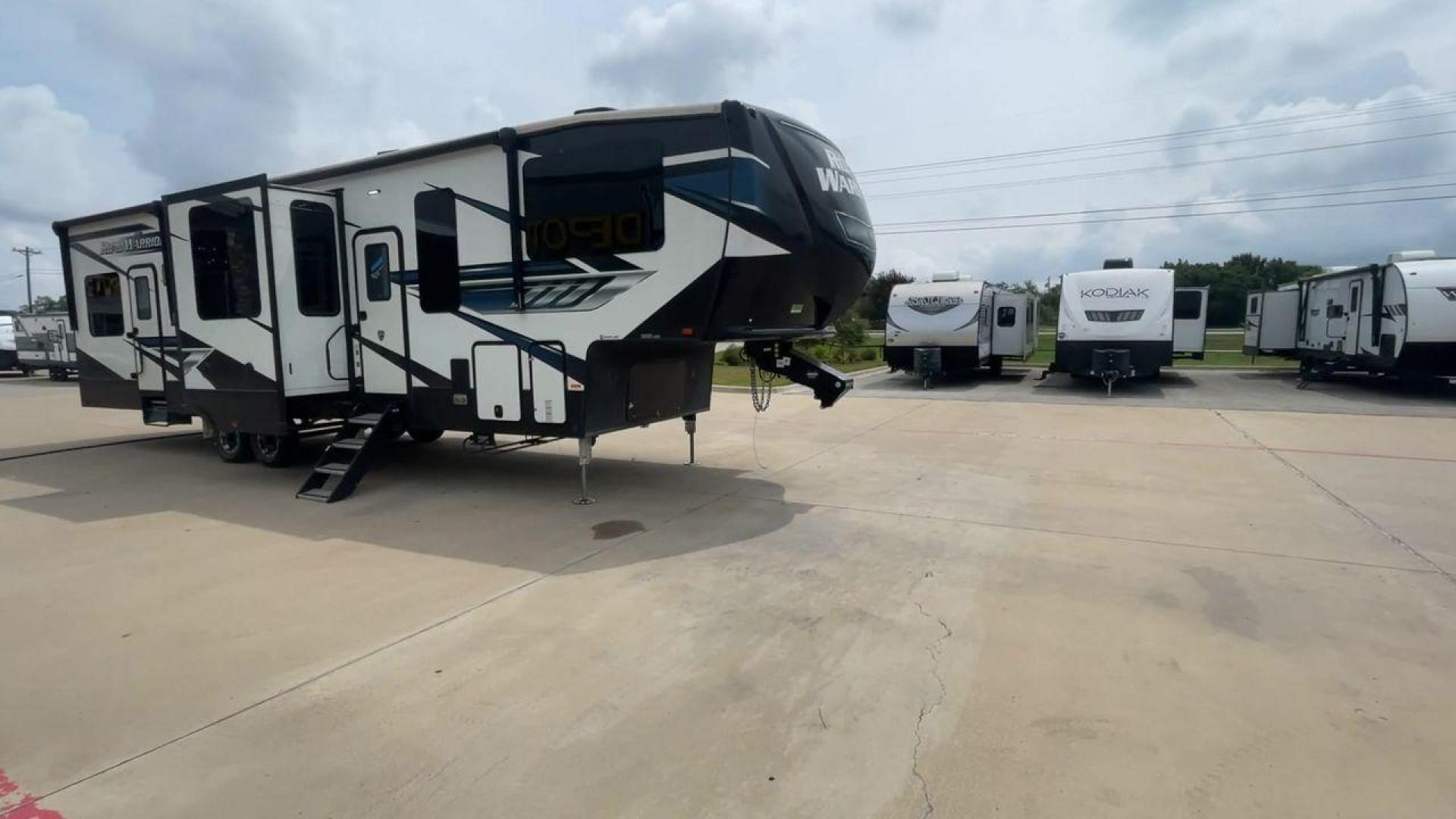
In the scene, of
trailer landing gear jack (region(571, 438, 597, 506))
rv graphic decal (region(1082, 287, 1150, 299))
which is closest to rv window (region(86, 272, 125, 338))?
trailer landing gear jack (region(571, 438, 597, 506))

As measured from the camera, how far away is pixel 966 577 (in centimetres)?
482

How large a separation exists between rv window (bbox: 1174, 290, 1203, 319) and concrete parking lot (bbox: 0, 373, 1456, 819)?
1233cm

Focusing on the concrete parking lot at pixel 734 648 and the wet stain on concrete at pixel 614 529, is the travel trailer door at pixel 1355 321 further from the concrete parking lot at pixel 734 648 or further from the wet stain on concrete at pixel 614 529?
the wet stain on concrete at pixel 614 529

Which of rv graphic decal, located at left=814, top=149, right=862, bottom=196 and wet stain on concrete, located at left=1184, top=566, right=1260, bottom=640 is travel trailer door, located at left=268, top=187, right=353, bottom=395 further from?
wet stain on concrete, located at left=1184, top=566, right=1260, bottom=640

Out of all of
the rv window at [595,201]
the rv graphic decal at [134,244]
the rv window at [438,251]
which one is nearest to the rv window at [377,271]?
the rv window at [438,251]

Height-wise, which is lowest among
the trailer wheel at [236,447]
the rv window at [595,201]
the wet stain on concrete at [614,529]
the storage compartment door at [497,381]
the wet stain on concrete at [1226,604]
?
the wet stain on concrete at [1226,604]

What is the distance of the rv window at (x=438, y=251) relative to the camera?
6.84 metres

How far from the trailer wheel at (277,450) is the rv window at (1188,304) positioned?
19.4 metres

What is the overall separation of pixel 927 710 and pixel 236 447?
8.81m

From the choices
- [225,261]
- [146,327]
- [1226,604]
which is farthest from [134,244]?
[1226,604]

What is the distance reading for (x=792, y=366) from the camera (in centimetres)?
780

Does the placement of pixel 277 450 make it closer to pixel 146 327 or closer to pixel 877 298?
pixel 146 327

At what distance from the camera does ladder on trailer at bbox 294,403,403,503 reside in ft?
23.1

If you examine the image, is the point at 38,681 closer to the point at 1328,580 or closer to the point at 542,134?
the point at 542,134
